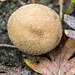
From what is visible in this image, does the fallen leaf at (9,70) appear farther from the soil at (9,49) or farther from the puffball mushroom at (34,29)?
the puffball mushroom at (34,29)

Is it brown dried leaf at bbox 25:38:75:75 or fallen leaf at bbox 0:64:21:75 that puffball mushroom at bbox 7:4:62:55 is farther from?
fallen leaf at bbox 0:64:21:75

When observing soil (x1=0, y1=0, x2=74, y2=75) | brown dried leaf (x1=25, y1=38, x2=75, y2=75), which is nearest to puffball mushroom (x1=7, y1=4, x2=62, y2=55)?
brown dried leaf (x1=25, y1=38, x2=75, y2=75)

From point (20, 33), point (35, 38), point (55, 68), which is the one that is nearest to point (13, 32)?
point (20, 33)

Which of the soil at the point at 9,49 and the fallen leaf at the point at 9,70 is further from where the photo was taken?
the soil at the point at 9,49

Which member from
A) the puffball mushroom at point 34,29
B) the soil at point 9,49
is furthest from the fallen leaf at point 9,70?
the puffball mushroom at point 34,29

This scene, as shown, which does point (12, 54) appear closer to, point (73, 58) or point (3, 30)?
point (3, 30)

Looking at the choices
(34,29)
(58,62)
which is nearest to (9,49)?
(34,29)
